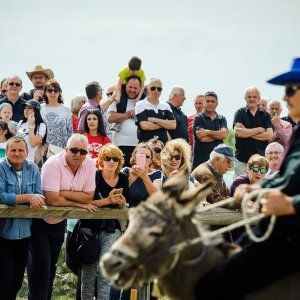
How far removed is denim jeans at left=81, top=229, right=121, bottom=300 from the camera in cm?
1061

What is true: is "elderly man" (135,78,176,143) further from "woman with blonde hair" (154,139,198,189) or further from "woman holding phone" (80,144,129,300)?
"woman holding phone" (80,144,129,300)

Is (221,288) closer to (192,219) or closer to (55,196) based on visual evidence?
(192,219)

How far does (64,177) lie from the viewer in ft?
34.6

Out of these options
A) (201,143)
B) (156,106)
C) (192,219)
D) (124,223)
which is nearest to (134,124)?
(156,106)

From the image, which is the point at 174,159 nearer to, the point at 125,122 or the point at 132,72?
the point at 125,122

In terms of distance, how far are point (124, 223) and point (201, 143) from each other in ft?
14.4

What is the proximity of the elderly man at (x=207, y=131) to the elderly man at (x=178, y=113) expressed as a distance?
22 cm

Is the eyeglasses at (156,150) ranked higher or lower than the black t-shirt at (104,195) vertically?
higher

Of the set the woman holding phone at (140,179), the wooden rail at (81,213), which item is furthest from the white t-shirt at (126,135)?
the wooden rail at (81,213)

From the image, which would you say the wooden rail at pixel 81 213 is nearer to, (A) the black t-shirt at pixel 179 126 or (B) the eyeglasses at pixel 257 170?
(B) the eyeglasses at pixel 257 170

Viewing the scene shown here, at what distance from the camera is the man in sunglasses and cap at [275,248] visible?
586 centimetres

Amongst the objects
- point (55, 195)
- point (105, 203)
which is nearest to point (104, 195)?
point (105, 203)

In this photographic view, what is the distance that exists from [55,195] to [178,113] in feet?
16.0

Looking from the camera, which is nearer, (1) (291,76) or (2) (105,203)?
(1) (291,76)
